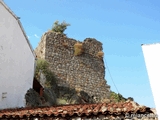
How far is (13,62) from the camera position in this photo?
1210 centimetres

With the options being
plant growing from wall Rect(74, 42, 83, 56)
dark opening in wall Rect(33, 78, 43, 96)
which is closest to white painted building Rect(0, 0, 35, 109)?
dark opening in wall Rect(33, 78, 43, 96)

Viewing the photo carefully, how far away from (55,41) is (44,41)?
1029mm

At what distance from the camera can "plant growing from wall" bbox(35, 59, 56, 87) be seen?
62.7 ft

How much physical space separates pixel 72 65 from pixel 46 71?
10.5ft

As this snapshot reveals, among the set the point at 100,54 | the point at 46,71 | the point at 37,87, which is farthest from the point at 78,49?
the point at 37,87

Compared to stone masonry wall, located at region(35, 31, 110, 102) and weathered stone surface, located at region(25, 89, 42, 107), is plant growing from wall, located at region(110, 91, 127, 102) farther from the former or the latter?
weathered stone surface, located at region(25, 89, 42, 107)

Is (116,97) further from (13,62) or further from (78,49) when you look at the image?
(13,62)

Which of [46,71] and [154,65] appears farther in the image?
[46,71]

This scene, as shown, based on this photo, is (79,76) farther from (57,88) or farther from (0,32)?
(0,32)

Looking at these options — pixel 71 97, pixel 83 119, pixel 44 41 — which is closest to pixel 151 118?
pixel 83 119

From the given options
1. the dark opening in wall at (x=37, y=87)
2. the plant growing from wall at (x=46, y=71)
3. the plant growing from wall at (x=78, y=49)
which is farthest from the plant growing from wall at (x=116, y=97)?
the dark opening in wall at (x=37, y=87)

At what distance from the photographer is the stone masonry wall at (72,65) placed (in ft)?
69.2

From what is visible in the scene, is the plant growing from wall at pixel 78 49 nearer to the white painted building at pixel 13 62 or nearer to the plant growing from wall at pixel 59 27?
the plant growing from wall at pixel 59 27

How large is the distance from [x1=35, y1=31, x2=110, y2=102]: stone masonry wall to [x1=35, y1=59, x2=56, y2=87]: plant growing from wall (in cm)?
72
